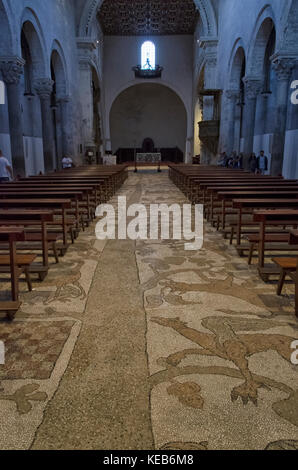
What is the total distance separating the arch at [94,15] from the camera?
22.3 metres

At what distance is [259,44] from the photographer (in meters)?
15.5

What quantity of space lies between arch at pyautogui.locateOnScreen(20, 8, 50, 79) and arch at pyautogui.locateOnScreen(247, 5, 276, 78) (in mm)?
8775

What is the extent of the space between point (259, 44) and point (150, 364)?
53.3 ft

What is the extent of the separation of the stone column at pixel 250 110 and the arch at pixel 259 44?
1.08 ft

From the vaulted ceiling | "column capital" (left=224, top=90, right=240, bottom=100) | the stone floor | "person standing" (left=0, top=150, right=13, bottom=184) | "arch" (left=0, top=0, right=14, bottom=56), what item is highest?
the vaulted ceiling

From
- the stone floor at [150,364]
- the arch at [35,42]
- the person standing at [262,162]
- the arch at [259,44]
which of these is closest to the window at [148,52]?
the arch at [35,42]

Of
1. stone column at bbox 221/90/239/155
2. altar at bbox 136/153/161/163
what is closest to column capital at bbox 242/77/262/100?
stone column at bbox 221/90/239/155

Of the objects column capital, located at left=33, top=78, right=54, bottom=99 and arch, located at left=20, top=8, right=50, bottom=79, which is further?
column capital, located at left=33, top=78, right=54, bottom=99

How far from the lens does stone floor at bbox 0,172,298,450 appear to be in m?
2.02

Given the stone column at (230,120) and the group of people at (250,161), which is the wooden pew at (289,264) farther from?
the stone column at (230,120)

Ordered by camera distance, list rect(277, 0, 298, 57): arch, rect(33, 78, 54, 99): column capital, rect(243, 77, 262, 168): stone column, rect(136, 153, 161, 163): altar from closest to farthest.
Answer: rect(277, 0, 298, 57): arch → rect(243, 77, 262, 168): stone column → rect(33, 78, 54, 99): column capital → rect(136, 153, 161, 163): altar

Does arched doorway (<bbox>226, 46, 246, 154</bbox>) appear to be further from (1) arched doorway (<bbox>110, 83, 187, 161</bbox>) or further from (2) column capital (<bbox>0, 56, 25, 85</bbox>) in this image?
(1) arched doorway (<bbox>110, 83, 187, 161</bbox>)

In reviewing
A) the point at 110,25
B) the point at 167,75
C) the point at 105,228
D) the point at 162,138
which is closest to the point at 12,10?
the point at 105,228

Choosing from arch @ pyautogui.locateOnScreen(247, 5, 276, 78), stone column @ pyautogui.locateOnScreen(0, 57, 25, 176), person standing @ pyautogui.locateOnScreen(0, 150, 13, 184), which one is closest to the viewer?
person standing @ pyautogui.locateOnScreen(0, 150, 13, 184)
